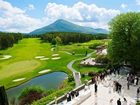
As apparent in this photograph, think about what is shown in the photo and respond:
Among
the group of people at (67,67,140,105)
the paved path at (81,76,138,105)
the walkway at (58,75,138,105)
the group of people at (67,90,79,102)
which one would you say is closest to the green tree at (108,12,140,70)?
the group of people at (67,67,140,105)

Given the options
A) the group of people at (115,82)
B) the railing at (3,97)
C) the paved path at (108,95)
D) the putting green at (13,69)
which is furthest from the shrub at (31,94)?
the putting green at (13,69)

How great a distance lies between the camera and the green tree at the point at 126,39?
67188mm

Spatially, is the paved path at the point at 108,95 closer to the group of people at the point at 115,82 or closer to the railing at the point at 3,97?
the group of people at the point at 115,82

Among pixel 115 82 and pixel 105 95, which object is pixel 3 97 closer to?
pixel 105 95

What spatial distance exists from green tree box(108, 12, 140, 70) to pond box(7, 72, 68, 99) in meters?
17.8

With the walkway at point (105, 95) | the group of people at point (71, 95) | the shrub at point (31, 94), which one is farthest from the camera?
the shrub at point (31, 94)

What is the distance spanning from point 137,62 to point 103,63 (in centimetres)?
2900

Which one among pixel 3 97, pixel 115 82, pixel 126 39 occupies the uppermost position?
pixel 126 39

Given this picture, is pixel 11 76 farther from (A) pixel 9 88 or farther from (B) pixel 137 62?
(B) pixel 137 62

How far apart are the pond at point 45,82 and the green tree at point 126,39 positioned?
17842 mm

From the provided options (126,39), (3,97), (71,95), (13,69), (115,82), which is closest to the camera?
(3,97)

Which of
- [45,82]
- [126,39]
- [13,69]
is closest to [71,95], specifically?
[126,39]

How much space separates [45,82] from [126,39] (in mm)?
27733

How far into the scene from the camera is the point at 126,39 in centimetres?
6881
